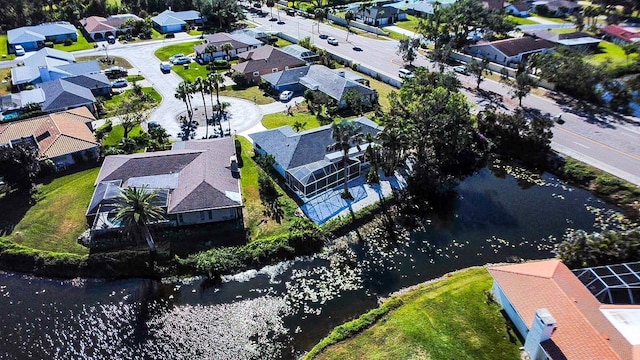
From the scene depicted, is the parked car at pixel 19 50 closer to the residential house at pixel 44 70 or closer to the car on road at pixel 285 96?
the residential house at pixel 44 70

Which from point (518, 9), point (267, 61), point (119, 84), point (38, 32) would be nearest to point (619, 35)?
point (518, 9)

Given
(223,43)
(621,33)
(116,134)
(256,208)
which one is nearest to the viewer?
(256,208)

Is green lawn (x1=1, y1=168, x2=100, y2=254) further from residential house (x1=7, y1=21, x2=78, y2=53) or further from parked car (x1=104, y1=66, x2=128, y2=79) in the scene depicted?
residential house (x1=7, y1=21, x2=78, y2=53)

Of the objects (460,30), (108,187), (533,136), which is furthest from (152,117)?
(460,30)

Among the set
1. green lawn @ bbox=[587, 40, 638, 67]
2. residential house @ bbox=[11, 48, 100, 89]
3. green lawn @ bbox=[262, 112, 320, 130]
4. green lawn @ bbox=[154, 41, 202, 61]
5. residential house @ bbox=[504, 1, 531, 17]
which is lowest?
green lawn @ bbox=[262, 112, 320, 130]

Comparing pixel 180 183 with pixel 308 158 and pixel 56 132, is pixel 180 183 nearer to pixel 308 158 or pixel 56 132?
pixel 308 158

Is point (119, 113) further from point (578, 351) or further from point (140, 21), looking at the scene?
point (578, 351)

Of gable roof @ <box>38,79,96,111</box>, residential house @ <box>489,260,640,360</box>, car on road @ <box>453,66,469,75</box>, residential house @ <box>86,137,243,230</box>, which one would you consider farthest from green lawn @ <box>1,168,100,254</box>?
car on road @ <box>453,66,469,75</box>
